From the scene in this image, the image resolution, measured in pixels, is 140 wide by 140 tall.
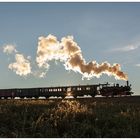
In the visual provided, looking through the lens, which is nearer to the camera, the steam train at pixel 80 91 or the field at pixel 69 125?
the field at pixel 69 125

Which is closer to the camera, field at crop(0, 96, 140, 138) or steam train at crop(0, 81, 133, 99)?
field at crop(0, 96, 140, 138)

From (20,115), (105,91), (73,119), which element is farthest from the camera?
(105,91)

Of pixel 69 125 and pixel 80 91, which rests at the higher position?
pixel 80 91

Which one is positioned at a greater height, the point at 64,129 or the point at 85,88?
the point at 85,88

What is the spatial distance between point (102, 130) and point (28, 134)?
2165 millimetres

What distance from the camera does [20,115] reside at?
1271 centimetres

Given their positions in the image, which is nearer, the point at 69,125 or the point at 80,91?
the point at 69,125

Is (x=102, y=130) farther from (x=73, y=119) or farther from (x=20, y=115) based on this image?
(x=20, y=115)

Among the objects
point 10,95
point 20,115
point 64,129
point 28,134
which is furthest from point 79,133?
point 10,95

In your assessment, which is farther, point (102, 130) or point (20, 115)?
point (20, 115)

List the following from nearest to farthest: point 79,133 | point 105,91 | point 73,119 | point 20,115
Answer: point 79,133
point 73,119
point 20,115
point 105,91

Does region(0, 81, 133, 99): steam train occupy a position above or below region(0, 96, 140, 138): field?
above

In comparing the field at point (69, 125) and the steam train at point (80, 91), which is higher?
the steam train at point (80, 91)

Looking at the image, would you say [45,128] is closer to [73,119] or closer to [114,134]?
[73,119]
